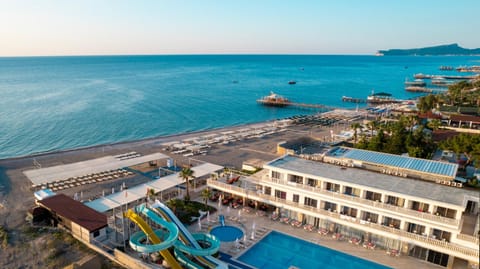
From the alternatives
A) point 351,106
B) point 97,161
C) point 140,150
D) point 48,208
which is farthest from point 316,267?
point 351,106

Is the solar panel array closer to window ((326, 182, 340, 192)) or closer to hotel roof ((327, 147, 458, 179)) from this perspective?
hotel roof ((327, 147, 458, 179))

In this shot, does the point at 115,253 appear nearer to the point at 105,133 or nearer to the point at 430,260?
the point at 430,260

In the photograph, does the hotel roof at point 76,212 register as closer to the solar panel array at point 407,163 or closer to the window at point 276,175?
the window at point 276,175

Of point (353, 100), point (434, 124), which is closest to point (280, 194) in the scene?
point (434, 124)

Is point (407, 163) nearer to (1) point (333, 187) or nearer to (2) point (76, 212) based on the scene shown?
(1) point (333, 187)

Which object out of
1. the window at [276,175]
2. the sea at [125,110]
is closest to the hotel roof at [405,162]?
the window at [276,175]
